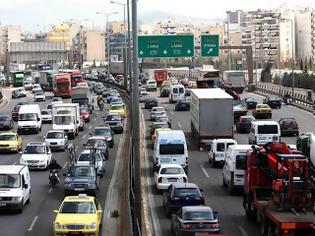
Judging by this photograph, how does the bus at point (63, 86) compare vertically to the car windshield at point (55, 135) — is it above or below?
above

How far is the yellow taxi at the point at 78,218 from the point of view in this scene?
70.7 ft

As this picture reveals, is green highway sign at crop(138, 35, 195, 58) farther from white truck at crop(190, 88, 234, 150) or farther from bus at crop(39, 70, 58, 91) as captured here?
bus at crop(39, 70, 58, 91)

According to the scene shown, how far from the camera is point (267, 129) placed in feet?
147

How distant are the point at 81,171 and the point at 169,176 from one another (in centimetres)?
350

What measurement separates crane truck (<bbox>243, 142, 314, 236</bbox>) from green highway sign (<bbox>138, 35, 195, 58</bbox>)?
109 ft

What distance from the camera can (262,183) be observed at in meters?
23.8

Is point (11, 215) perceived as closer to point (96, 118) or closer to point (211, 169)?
point (211, 169)

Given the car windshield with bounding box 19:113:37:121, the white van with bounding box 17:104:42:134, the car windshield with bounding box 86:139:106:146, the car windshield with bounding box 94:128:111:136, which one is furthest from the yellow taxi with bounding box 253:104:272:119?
the car windshield with bounding box 86:139:106:146

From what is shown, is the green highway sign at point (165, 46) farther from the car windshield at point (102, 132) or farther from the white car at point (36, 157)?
the white car at point (36, 157)

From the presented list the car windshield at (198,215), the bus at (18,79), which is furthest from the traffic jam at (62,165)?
the bus at (18,79)

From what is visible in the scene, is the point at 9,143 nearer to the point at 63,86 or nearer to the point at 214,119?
the point at 214,119

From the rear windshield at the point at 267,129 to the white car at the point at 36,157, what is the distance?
43.4 ft

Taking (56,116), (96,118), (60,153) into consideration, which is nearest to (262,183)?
(60,153)

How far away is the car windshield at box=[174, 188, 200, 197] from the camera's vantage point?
24969 millimetres
